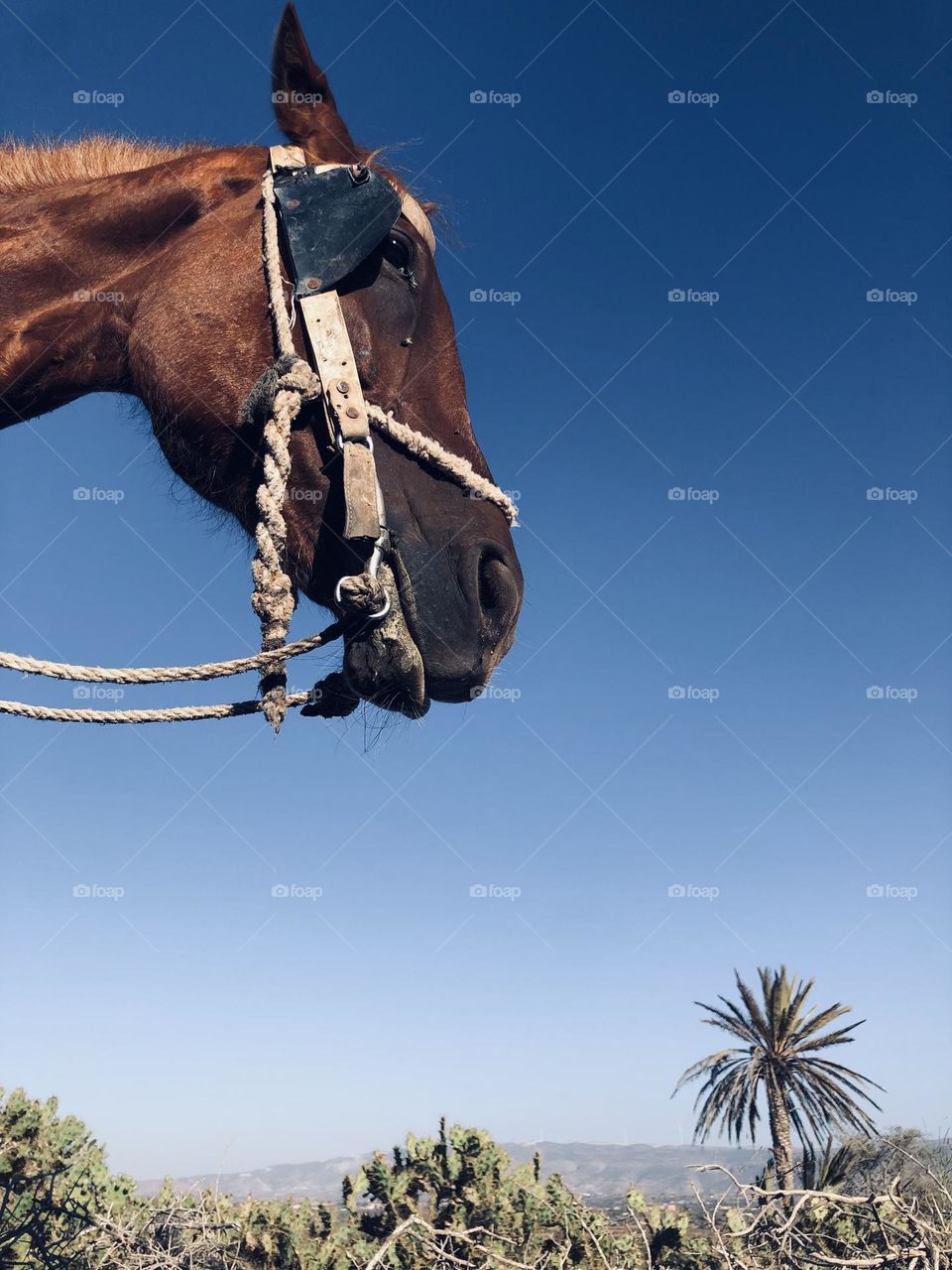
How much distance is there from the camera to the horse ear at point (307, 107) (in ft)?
8.64

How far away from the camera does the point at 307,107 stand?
2.73 metres

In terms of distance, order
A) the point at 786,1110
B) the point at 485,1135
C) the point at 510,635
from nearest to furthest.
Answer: the point at 510,635 → the point at 485,1135 → the point at 786,1110

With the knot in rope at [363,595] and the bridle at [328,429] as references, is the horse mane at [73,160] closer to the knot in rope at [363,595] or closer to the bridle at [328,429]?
the bridle at [328,429]

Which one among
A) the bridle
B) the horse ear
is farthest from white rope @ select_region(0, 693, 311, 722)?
the horse ear

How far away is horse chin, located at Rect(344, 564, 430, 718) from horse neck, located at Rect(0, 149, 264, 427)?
1132 millimetres

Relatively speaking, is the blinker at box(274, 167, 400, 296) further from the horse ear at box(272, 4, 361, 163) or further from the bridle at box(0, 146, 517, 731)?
the horse ear at box(272, 4, 361, 163)

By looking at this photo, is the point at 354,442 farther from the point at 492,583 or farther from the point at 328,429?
the point at 492,583

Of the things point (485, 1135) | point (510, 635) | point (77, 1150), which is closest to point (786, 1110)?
point (485, 1135)

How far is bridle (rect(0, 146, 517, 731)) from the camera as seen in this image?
2170 millimetres

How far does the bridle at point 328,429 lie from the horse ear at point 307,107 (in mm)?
196

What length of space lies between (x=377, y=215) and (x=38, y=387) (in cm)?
104

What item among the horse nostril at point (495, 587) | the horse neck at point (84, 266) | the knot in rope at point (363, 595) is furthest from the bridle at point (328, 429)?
the horse neck at point (84, 266)

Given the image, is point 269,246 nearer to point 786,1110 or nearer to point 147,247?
point 147,247

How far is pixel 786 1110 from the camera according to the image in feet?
59.7
